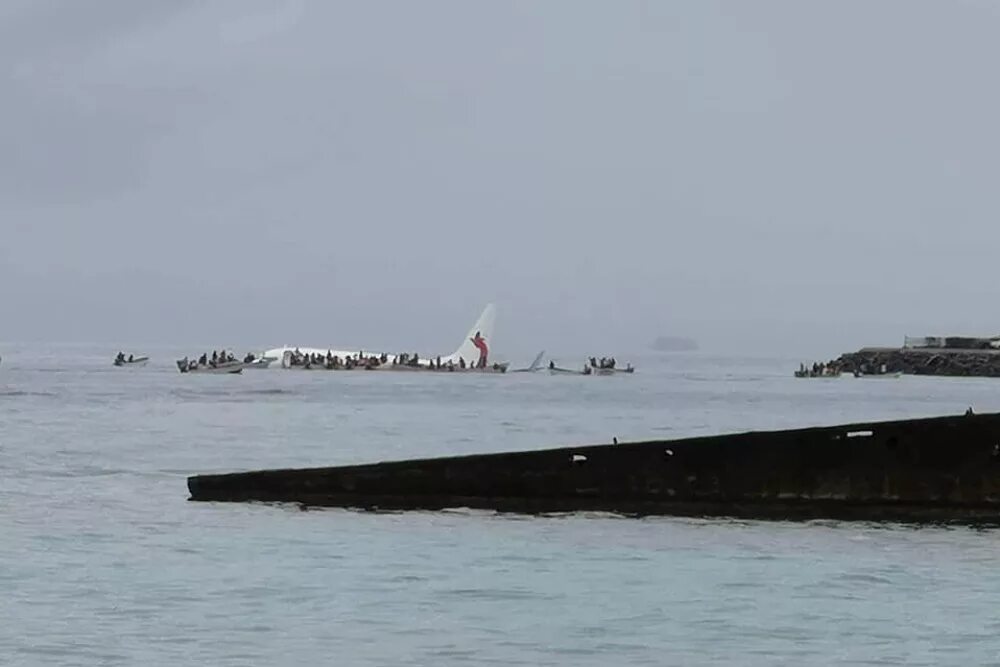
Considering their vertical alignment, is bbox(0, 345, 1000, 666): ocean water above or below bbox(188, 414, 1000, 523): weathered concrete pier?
below

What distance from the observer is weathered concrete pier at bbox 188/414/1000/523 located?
36094 mm

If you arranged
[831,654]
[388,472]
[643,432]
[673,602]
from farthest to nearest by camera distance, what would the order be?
[643,432] < [388,472] < [673,602] < [831,654]

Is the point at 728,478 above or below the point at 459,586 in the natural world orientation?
above

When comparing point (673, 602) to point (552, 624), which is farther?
point (673, 602)

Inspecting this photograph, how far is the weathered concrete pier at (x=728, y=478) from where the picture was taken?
118ft

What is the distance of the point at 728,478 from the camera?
37500 mm

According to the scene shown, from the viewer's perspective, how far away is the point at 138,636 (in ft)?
82.2

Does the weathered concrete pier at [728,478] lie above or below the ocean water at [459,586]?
above

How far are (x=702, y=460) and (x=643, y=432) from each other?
55.1m

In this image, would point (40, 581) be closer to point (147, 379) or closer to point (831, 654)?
point (831, 654)

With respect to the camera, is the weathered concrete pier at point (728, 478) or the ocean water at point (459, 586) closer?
the ocean water at point (459, 586)

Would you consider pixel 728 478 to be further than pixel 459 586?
Yes

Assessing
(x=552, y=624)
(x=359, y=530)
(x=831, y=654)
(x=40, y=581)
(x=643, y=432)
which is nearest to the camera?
(x=831, y=654)

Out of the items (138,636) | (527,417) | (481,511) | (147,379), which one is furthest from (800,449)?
(147,379)
